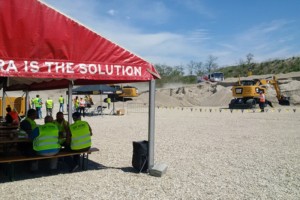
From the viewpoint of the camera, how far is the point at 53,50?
6.74 m

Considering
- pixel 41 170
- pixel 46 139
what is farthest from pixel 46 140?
pixel 41 170

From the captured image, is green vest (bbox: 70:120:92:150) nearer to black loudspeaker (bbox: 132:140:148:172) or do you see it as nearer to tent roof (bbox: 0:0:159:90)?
black loudspeaker (bbox: 132:140:148:172)

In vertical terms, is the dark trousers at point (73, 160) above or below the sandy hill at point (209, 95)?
below

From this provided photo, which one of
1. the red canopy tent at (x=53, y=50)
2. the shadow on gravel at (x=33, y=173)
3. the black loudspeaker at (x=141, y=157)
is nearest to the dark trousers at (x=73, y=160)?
the shadow on gravel at (x=33, y=173)

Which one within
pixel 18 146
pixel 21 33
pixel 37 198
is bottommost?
pixel 37 198

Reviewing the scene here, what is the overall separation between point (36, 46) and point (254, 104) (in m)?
31.0

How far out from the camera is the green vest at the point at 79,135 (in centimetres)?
775

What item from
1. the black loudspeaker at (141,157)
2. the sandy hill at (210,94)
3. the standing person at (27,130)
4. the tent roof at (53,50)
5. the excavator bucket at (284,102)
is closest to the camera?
the tent roof at (53,50)

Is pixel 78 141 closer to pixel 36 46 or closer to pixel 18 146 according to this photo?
pixel 18 146

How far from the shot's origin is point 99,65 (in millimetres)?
7230

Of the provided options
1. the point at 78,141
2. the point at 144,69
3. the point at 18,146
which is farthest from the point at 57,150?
the point at 144,69

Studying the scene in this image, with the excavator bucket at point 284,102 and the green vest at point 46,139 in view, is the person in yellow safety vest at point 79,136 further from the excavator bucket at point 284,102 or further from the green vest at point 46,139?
the excavator bucket at point 284,102

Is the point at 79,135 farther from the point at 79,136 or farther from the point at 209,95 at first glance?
the point at 209,95

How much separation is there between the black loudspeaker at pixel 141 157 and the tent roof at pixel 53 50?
5.09 ft
